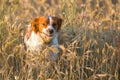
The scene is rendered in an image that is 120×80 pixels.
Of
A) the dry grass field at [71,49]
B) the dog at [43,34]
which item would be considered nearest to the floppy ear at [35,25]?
the dog at [43,34]

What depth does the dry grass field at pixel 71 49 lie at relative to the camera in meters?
5.03

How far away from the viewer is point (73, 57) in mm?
4918

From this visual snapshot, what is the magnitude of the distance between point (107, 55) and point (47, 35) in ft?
2.59

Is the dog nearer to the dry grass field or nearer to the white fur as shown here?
the white fur

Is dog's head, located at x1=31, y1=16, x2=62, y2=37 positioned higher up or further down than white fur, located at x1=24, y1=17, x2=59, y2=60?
higher up

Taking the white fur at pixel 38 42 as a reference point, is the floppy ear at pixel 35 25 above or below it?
above

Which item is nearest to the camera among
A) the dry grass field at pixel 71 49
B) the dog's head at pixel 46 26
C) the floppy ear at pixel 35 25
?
the dry grass field at pixel 71 49

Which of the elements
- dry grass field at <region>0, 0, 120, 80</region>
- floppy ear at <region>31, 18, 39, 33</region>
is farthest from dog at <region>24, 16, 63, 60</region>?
dry grass field at <region>0, 0, 120, 80</region>

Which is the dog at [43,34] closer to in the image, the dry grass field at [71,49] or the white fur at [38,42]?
the white fur at [38,42]

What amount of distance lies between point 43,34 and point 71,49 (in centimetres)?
57

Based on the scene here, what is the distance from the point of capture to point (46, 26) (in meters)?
5.81

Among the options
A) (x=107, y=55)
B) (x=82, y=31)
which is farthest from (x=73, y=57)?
(x=82, y=31)

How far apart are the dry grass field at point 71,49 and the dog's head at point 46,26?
0.22 metres

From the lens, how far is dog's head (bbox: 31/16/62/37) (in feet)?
19.0
